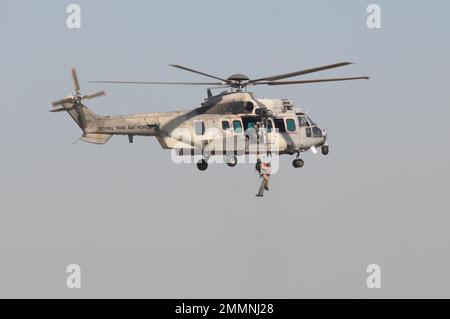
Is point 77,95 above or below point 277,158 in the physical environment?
above

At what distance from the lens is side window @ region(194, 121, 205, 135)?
4216cm

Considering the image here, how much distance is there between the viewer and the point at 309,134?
150ft

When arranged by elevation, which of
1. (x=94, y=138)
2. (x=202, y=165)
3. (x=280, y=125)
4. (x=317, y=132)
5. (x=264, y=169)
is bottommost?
(x=264, y=169)

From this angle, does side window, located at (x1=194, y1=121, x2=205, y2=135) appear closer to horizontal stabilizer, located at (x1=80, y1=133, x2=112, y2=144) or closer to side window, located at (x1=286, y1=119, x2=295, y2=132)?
horizontal stabilizer, located at (x1=80, y1=133, x2=112, y2=144)

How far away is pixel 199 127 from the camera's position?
42.2 m

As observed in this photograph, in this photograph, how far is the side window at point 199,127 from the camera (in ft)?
138

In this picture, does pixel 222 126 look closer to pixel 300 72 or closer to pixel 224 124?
pixel 224 124

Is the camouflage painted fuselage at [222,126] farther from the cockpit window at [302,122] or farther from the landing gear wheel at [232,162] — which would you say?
the landing gear wheel at [232,162]

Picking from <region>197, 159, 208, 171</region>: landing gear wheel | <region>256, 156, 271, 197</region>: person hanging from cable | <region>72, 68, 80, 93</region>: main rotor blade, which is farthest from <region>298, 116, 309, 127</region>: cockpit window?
<region>72, 68, 80, 93</region>: main rotor blade

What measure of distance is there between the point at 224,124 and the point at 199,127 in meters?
1.21

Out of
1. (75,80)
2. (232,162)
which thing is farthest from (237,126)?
(75,80)
